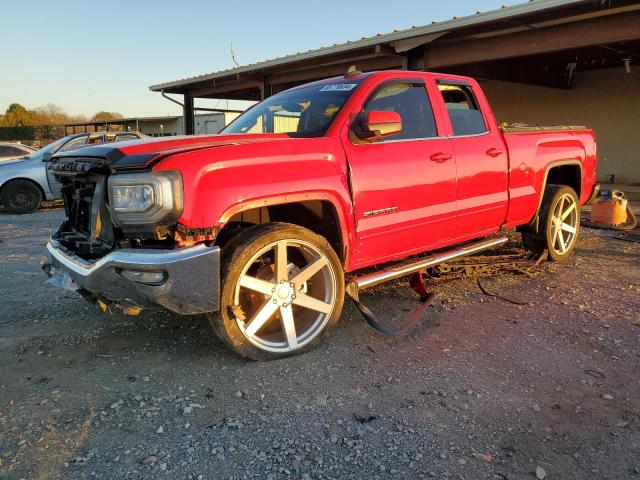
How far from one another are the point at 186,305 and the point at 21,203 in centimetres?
996

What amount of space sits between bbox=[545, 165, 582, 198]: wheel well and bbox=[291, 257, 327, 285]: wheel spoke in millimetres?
3944

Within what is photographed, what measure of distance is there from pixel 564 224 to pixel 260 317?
14.5 ft

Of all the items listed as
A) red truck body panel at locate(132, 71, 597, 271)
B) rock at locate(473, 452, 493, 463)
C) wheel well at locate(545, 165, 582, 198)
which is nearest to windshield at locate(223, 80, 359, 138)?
red truck body panel at locate(132, 71, 597, 271)

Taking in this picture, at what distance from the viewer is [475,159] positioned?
4719 mm

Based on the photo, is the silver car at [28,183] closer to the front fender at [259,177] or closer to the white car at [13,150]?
the white car at [13,150]

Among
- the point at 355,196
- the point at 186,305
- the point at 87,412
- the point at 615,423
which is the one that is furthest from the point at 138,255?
the point at 615,423

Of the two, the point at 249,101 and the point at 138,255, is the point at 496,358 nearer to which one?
the point at 138,255

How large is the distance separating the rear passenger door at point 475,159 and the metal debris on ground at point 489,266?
1.60 feet

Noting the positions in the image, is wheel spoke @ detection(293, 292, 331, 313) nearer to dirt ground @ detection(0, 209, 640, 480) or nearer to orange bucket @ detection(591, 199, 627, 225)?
dirt ground @ detection(0, 209, 640, 480)

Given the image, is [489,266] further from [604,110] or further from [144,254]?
[604,110]

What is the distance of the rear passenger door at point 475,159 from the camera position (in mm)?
4637

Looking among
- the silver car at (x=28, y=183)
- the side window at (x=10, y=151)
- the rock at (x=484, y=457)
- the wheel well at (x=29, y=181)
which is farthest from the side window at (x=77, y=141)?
the rock at (x=484, y=457)

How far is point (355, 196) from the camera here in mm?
3723

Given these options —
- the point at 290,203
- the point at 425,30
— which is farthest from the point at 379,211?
the point at 425,30
